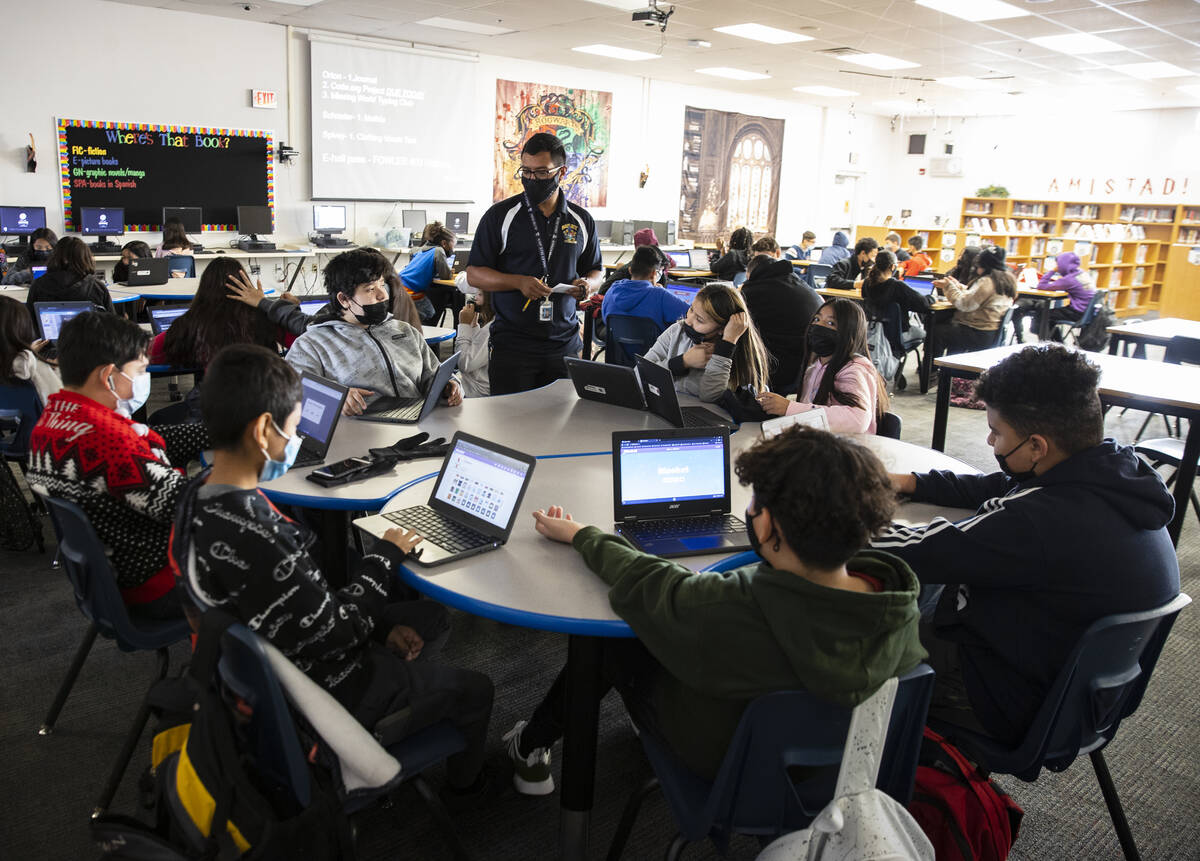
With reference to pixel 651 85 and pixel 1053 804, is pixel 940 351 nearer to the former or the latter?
pixel 1053 804

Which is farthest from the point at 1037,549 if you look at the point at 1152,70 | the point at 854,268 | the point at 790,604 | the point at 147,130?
the point at 1152,70

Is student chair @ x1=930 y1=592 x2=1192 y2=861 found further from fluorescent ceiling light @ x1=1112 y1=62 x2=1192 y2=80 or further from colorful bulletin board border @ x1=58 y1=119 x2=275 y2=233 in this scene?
fluorescent ceiling light @ x1=1112 y1=62 x2=1192 y2=80

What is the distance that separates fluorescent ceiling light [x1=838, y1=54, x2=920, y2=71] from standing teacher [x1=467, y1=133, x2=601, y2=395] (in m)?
7.26

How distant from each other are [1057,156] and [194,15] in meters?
12.7

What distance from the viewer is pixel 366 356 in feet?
9.93

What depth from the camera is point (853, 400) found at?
118 inches

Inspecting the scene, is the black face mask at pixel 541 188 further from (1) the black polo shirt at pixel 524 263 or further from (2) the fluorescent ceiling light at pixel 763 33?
(2) the fluorescent ceiling light at pixel 763 33

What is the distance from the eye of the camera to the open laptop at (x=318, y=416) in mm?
2416

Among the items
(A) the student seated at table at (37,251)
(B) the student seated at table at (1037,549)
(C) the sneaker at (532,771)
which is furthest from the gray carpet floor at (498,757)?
(A) the student seated at table at (37,251)

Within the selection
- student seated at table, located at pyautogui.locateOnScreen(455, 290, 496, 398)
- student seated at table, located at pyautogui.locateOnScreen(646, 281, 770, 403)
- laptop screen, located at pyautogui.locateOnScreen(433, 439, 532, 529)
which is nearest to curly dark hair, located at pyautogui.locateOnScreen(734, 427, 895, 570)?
laptop screen, located at pyautogui.locateOnScreen(433, 439, 532, 529)

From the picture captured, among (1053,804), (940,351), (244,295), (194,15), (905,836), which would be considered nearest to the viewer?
(905,836)

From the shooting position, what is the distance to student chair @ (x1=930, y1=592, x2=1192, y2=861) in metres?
1.66

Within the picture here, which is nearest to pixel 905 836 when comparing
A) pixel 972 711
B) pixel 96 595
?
pixel 972 711

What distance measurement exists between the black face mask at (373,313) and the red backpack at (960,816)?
2.16 m
